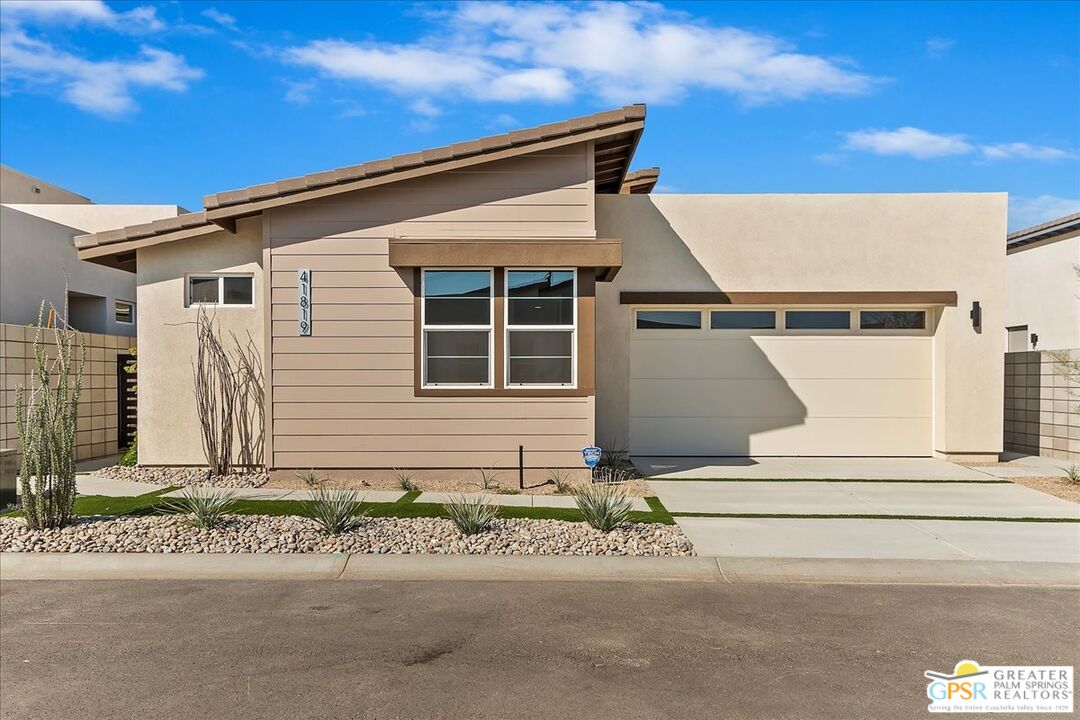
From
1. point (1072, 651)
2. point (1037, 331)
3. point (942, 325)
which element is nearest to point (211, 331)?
point (1072, 651)

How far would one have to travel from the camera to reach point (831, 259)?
13.4 meters

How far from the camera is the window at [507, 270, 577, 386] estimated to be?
1098 cm

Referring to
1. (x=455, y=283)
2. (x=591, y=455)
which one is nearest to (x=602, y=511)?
(x=591, y=455)

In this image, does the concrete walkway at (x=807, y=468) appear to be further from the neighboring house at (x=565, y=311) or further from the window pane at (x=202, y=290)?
the window pane at (x=202, y=290)

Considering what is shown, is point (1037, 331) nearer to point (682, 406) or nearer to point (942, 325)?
point (942, 325)

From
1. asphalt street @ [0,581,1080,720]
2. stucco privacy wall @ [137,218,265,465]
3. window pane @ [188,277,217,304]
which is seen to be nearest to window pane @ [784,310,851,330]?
asphalt street @ [0,581,1080,720]

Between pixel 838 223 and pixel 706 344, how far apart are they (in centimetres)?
308

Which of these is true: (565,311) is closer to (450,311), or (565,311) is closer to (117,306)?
(450,311)

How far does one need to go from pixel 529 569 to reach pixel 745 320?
322 inches

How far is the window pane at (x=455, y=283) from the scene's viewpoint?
1100cm

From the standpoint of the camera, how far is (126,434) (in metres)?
14.3

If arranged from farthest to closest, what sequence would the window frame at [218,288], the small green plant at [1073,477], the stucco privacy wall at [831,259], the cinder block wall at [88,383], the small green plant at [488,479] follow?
the stucco privacy wall at [831,259] < the window frame at [218,288] < the cinder block wall at [88,383] < the small green plant at [1073,477] < the small green plant at [488,479]

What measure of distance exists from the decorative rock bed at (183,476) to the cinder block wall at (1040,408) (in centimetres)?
1363

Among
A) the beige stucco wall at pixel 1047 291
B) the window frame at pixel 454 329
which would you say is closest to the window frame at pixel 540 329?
the window frame at pixel 454 329
